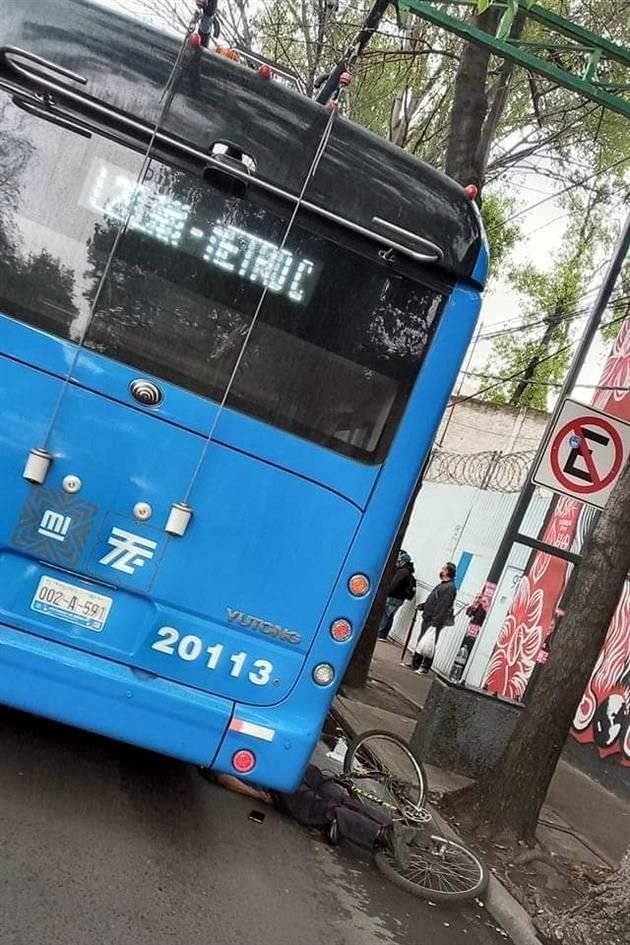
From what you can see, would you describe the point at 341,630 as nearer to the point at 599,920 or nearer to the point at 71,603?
the point at 71,603

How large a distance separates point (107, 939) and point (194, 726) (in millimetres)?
1025

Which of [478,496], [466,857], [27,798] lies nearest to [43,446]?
[27,798]

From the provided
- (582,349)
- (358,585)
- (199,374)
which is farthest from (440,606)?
(199,374)

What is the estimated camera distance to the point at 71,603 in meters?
4.11

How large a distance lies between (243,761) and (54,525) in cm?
145

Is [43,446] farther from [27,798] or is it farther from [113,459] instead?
[27,798]

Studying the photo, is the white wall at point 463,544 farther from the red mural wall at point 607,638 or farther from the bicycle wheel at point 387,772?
the bicycle wheel at point 387,772

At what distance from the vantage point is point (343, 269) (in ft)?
14.0

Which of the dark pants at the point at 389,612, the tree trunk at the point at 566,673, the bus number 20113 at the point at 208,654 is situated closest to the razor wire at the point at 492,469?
the dark pants at the point at 389,612

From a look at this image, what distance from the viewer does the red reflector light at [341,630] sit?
439 cm

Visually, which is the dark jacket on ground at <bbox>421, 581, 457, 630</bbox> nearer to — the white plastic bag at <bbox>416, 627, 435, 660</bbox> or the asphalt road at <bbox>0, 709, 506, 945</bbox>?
the white plastic bag at <bbox>416, 627, 435, 660</bbox>

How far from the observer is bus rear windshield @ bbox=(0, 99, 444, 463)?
4008mm

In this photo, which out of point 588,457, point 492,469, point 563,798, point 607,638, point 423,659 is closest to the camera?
point 588,457

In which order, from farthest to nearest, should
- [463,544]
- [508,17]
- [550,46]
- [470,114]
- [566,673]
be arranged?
[463,544] < [470,114] < [550,46] < [508,17] < [566,673]
